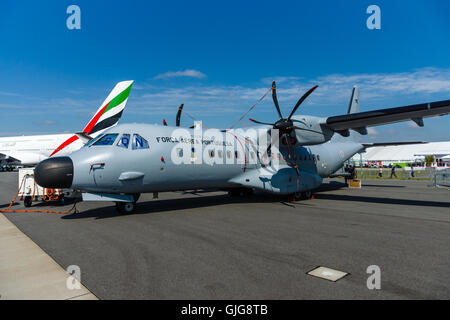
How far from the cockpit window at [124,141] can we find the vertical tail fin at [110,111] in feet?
29.8

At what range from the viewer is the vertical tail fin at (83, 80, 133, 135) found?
58.3 feet

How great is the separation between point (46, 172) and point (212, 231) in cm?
505

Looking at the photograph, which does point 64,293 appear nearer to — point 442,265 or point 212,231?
point 212,231

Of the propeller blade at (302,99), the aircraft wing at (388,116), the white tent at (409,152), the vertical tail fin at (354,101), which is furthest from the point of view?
the white tent at (409,152)

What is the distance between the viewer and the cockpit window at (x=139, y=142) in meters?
9.63

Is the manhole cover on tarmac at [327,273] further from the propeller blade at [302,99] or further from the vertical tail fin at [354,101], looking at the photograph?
the vertical tail fin at [354,101]

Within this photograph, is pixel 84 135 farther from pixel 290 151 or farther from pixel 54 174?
pixel 290 151

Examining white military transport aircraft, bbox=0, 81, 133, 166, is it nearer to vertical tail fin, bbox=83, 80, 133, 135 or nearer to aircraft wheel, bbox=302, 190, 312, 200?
vertical tail fin, bbox=83, 80, 133, 135

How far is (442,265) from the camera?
4.93 meters

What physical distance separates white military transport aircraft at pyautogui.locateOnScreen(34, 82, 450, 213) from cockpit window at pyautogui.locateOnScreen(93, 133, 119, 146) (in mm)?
33

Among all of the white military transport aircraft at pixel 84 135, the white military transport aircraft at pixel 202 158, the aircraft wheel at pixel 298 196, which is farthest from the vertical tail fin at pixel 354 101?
the white military transport aircraft at pixel 84 135

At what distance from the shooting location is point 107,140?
373 inches

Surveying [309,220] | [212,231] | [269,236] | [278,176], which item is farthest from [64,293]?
[278,176]

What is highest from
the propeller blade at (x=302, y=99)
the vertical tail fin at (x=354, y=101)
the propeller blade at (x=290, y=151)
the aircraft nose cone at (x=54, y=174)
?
the vertical tail fin at (x=354, y=101)
